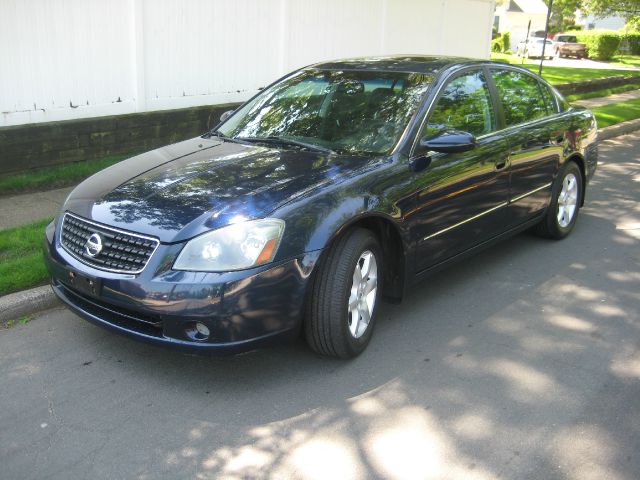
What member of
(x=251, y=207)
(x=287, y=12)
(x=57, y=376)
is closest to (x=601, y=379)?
(x=251, y=207)

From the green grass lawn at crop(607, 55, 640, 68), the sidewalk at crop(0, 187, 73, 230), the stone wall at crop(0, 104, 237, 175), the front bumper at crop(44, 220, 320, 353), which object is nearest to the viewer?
the front bumper at crop(44, 220, 320, 353)

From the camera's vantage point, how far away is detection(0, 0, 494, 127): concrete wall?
7359 mm

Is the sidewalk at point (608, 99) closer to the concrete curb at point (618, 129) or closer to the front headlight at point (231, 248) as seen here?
the concrete curb at point (618, 129)

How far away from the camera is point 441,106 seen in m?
4.71

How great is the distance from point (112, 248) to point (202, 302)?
633 mm

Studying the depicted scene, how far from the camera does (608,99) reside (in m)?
16.8

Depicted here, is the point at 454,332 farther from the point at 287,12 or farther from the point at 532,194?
the point at 287,12

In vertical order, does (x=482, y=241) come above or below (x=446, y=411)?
above

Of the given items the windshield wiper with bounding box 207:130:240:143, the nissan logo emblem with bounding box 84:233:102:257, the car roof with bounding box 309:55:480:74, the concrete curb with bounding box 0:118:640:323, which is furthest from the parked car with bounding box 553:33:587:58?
→ the nissan logo emblem with bounding box 84:233:102:257

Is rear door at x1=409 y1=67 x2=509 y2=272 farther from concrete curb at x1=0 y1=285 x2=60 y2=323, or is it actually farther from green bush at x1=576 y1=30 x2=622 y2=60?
green bush at x1=576 y1=30 x2=622 y2=60

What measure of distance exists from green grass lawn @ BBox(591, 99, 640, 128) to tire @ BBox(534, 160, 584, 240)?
6.52m

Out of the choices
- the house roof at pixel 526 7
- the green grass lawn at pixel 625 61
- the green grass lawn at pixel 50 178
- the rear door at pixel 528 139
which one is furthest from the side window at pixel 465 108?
the house roof at pixel 526 7

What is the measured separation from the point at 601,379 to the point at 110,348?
2884 mm

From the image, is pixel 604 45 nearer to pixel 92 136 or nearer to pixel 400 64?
pixel 92 136
